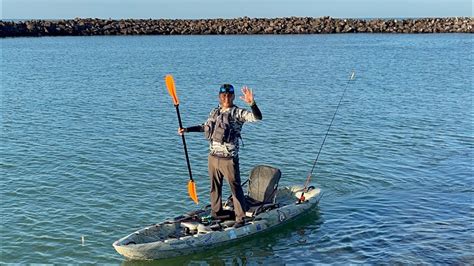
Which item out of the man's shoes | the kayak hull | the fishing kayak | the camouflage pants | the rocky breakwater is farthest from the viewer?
the rocky breakwater

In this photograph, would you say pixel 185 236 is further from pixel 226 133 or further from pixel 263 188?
pixel 263 188

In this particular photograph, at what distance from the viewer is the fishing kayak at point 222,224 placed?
11.9 metres

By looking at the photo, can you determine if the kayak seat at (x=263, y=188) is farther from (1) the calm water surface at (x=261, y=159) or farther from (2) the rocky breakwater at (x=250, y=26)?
(2) the rocky breakwater at (x=250, y=26)

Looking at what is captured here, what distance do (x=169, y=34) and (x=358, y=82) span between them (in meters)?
58.5

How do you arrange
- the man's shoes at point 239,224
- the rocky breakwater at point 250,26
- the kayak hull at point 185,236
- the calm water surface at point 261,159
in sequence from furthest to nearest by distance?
the rocky breakwater at point 250,26, the calm water surface at point 261,159, the man's shoes at point 239,224, the kayak hull at point 185,236

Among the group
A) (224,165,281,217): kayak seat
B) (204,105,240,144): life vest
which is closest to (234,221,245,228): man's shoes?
(224,165,281,217): kayak seat

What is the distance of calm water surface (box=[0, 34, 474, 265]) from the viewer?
1334 cm

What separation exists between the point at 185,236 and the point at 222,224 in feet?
3.20

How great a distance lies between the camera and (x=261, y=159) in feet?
66.8

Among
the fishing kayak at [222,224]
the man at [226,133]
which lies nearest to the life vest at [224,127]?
the man at [226,133]

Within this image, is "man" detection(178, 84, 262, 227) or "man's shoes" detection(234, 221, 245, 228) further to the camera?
"man's shoes" detection(234, 221, 245, 228)

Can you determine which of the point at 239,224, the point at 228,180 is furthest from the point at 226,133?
the point at 239,224

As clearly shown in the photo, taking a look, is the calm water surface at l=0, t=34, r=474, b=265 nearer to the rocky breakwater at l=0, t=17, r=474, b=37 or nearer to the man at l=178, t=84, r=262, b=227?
the man at l=178, t=84, r=262, b=227

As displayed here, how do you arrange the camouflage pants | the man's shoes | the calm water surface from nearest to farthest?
the camouflage pants, the man's shoes, the calm water surface
